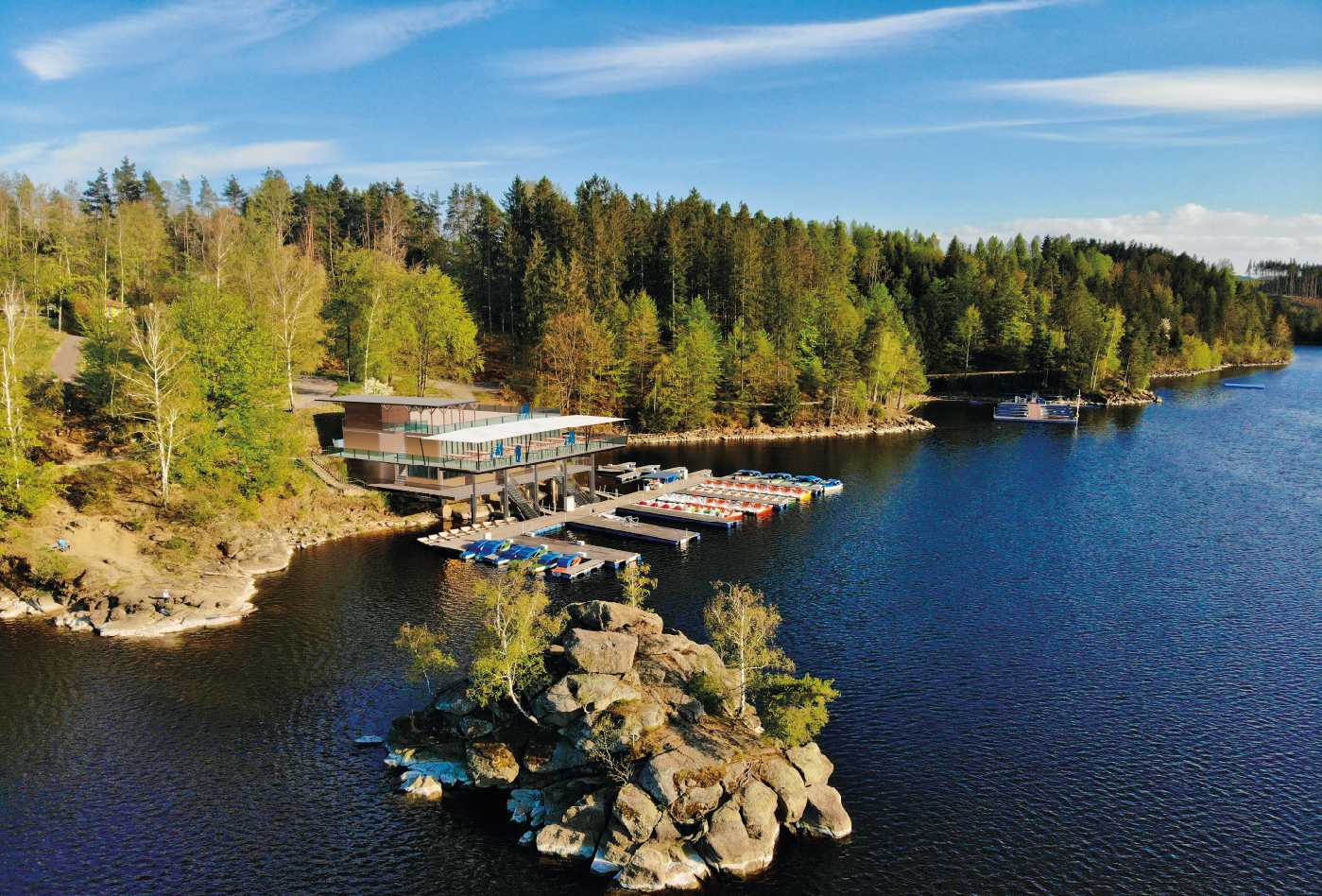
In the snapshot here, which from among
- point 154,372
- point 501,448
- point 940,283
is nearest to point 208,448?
point 154,372

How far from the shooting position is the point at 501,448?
232ft

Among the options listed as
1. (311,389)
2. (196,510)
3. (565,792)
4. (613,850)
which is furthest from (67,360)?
(613,850)

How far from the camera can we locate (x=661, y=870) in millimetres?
26891

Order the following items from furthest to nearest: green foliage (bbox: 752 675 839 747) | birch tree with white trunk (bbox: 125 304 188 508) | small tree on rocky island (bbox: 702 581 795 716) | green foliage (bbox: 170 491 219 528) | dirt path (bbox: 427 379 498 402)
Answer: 1. dirt path (bbox: 427 379 498 402)
2. birch tree with white trunk (bbox: 125 304 188 508)
3. green foliage (bbox: 170 491 219 528)
4. small tree on rocky island (bbox: 702 581 795 716)
5. green foliage (bbox: 752 675 839 747)

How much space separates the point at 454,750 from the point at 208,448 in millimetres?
38947

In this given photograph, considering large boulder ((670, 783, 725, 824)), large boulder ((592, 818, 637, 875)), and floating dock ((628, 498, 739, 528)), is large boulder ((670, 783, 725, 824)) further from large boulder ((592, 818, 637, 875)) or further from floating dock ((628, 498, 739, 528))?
floating dock ((628, 498, 739, 528))

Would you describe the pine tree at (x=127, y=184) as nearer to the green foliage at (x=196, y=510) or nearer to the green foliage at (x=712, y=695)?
the green foliage at (x=196, y=510)

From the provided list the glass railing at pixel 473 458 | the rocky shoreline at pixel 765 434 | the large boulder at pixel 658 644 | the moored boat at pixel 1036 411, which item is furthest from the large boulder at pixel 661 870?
the moored boat at pixel 1036 411

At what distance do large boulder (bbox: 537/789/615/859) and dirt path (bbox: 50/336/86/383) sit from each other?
2672 inches

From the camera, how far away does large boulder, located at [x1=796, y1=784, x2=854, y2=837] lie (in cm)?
2897

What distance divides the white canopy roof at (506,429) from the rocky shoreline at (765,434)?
36706 millimetres

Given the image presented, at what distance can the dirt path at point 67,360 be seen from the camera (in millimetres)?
75438

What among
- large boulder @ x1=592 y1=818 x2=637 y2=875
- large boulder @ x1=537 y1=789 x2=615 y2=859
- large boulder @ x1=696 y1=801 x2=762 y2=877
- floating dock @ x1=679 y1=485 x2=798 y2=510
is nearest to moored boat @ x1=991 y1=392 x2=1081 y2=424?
floating dock @ x1=679 y1=485 x2=798 y2=510

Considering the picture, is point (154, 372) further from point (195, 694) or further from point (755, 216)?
point (755, 216)
